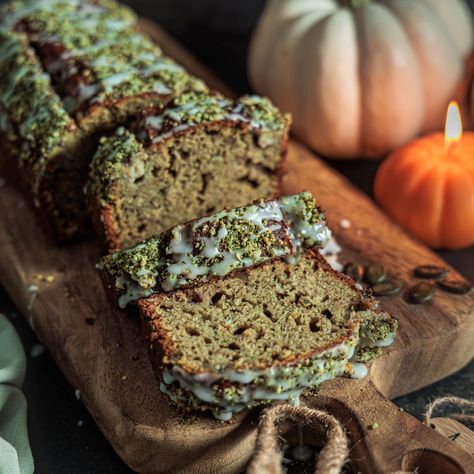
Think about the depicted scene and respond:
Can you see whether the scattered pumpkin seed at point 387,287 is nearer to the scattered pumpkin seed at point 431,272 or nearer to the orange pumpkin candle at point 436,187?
the scattered pumpkin seed at point 431,272

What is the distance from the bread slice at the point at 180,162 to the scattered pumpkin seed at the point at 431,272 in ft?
3.01

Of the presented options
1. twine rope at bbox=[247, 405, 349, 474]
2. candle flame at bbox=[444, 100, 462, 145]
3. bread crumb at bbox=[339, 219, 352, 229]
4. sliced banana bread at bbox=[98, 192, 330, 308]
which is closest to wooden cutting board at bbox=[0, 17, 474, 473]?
bread crumb at bbox=[339, 219, 352, 229]

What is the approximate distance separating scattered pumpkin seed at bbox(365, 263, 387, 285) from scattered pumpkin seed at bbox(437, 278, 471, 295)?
28 cm

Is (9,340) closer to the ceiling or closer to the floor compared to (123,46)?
closer to the floor

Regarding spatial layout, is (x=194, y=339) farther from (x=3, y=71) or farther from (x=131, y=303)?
(x=3, y=71)

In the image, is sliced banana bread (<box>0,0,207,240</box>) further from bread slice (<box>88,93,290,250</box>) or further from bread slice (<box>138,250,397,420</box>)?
bread slice (<box>138,250,397,420</box>)

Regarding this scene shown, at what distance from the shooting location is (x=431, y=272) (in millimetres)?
4551

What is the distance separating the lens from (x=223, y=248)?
4016 mm

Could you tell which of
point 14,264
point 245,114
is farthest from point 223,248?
point 14,264

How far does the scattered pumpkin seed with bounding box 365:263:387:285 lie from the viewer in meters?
4.50

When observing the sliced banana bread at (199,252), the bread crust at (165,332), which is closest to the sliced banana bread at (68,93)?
the sliced banana bread at (199,252)

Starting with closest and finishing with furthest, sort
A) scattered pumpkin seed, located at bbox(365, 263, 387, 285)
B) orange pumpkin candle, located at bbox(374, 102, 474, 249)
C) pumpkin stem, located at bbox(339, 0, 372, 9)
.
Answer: scattered pumpkin seed, located at bbox(365, 263, 387, 285), orange pumpkin candle, located at bbox(374, 102, 474, 249), pumpkin stem, located at bbox(339, 0, 372, 9)

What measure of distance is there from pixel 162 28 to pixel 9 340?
324 centimetres

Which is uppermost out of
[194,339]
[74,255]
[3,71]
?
[3,71]
